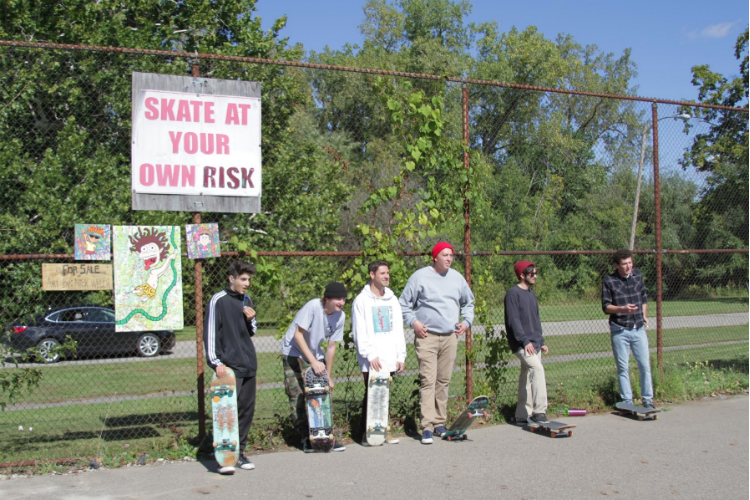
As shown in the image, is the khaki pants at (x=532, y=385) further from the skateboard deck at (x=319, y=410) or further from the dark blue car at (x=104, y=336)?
the dark blue car at (x=104, y=336)

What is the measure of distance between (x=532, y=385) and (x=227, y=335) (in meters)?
3.28

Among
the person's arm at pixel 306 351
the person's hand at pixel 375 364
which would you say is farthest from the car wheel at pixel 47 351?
the person's hand at pixel 375 364

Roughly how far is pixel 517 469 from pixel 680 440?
6.61 feet

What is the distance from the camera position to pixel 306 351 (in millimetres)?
5754

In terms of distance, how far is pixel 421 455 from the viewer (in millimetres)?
5852

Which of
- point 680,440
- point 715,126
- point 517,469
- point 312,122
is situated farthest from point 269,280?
point 715,126

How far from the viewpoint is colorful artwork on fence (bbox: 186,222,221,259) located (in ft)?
19.4

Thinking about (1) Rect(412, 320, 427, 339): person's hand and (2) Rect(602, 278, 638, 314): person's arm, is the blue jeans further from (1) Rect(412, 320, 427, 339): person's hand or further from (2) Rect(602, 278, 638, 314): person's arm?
(1) Rect(412, 320, 427, 339): person's hand

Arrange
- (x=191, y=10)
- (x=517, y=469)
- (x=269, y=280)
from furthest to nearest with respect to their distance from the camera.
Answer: (x=191, y=10)
(x=269, y=280)
(x=517, y=469)

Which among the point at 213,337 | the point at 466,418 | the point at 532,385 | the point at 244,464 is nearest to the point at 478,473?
the point at 466,418

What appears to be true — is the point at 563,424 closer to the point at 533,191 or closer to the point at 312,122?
the point at 533,191

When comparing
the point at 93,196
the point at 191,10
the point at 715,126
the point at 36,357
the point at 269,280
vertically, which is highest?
the point at 191,10

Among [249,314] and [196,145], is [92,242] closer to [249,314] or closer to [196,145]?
[196,145]

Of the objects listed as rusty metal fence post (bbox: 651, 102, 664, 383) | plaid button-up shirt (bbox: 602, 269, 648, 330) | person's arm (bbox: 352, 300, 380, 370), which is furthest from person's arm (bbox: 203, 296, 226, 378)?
rusty metal fence post (bbox: 651, 102, 664, 383)
